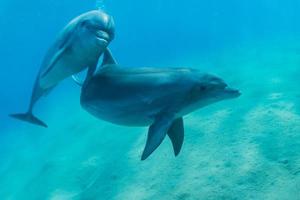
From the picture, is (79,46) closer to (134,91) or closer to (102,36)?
(102,36)

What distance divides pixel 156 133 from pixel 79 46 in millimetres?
1290

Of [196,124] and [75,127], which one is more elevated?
[196,124]

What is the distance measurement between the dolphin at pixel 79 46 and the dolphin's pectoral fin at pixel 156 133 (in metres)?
1.01

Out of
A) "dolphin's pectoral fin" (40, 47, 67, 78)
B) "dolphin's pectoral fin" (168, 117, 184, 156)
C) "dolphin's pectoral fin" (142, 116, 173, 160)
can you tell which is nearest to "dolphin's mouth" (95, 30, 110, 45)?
"dolphin's pectoral fin" (40, 47, 67, 78)

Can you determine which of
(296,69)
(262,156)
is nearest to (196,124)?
(262,156)

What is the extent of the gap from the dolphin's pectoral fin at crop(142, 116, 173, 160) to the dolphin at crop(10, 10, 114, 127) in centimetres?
101

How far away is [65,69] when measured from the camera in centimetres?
427

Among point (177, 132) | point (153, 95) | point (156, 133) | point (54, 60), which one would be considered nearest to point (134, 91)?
point (153, 95)

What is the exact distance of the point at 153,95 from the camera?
376 cm

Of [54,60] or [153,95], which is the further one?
[54,60]

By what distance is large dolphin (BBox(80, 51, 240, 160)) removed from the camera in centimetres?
365

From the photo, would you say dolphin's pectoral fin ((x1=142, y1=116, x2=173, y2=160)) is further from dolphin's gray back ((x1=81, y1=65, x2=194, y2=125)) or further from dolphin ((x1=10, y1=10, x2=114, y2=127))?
dolphin ((x1=10, y1=10, x2=114, y2=127))

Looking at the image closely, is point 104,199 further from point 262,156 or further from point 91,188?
point 262,156

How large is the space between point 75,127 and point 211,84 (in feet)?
44.0
